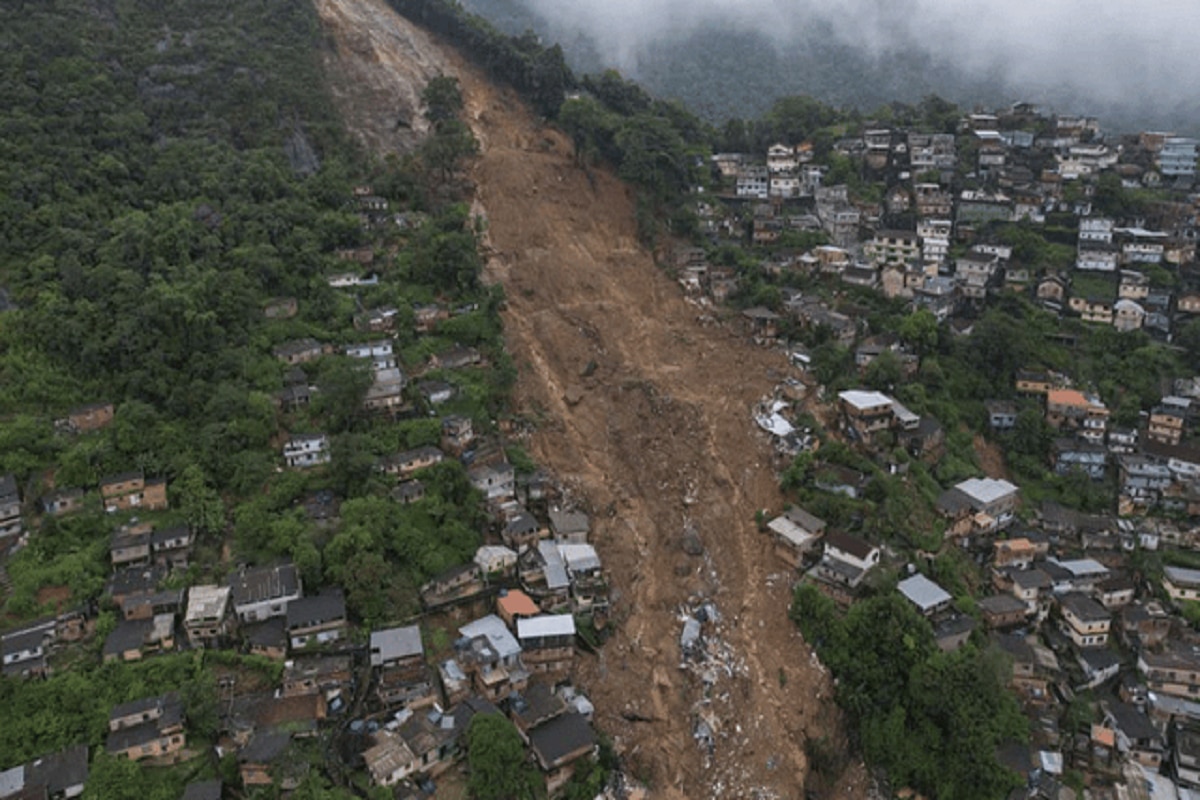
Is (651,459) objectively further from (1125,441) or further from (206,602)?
(1125,441)

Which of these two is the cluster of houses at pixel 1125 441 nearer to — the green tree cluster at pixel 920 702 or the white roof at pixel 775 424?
the white roof at pixel 775 424

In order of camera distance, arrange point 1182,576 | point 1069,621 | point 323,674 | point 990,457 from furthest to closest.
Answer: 1. point 990,457
2. point 1182,576
3. point 1069,621
4. point 323,674

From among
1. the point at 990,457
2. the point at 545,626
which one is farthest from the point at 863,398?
the point at 545,626

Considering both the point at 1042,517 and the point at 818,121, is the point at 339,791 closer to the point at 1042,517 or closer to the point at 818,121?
the point at 1042,517

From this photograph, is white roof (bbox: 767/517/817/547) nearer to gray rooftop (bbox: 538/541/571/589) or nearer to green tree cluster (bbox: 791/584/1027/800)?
green tree cluster (bbox: 791/584/1027/800)

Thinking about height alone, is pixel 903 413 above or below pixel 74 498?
below

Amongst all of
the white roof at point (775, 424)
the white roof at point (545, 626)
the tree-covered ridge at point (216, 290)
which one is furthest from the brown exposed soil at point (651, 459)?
the tree-covered ridge at point (216, 290)
